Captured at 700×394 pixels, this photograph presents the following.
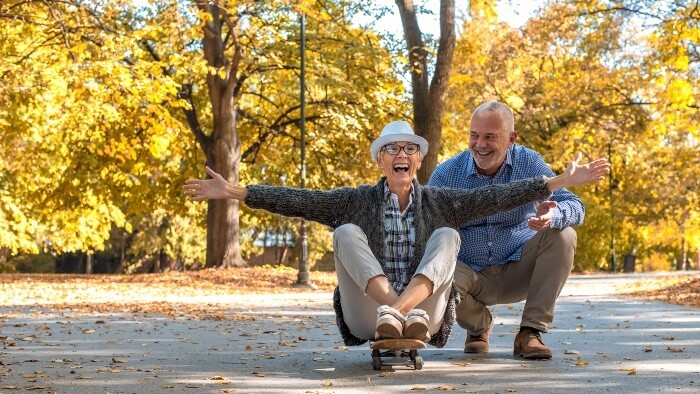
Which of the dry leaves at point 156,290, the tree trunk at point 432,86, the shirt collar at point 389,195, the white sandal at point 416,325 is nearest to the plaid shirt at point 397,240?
the shirt collar at point 389,195

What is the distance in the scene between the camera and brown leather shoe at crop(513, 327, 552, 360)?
8.27 meters

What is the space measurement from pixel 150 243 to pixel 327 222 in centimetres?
4936

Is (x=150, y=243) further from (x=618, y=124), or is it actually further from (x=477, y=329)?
(x=477, y=329)

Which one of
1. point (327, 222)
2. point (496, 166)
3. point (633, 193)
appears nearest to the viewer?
point (327, 222)

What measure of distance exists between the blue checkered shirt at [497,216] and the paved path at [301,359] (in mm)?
714

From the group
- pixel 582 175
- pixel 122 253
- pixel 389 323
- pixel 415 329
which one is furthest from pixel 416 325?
pixel 122 253

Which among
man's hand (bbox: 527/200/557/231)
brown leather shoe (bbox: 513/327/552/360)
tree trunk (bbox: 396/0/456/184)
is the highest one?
tree trunk (bbox: 396/0/456/184)

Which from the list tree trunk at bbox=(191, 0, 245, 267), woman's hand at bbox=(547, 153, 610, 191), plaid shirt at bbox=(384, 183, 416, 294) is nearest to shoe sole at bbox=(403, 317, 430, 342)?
plaid shirt at bbox=(384, 183, 416, 294)

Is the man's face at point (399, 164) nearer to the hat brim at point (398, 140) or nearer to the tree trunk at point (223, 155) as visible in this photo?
the hat brim at point (398, 140)

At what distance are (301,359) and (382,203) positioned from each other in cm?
174

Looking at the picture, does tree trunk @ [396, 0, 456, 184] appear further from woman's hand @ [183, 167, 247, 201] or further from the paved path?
woman's hand @ [183, 167, 247, 201]

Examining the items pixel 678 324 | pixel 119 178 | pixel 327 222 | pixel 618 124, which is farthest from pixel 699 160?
pixel 327 222

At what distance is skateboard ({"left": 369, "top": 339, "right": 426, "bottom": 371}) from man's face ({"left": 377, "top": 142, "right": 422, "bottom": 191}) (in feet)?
3.36

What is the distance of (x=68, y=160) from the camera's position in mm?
A: 37875
